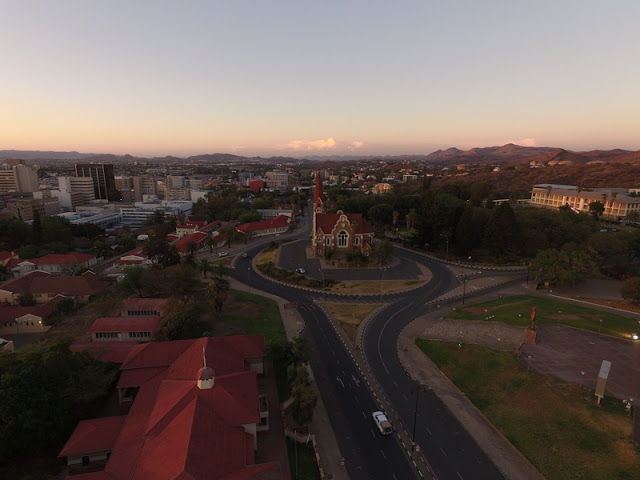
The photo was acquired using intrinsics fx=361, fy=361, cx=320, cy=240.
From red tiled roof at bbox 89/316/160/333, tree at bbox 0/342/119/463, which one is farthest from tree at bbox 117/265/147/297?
tree at bbox 0/342/119/463

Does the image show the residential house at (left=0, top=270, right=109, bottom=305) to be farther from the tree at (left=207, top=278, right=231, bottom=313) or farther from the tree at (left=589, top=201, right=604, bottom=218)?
the tree at (left=589, top=201, right=604, bottom=218)

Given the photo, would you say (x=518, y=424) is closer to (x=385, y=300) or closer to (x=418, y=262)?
(x=385, y=300)

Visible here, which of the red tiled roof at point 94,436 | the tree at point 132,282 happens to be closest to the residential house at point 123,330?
the tree at point 132,282

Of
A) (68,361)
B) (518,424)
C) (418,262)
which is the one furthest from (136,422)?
(418,262)

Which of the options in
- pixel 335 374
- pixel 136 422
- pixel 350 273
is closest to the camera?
pixel 136 422

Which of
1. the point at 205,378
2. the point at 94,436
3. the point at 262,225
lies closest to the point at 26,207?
the point at 262,225

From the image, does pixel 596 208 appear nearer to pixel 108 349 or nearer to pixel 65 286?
pixel 108 349
